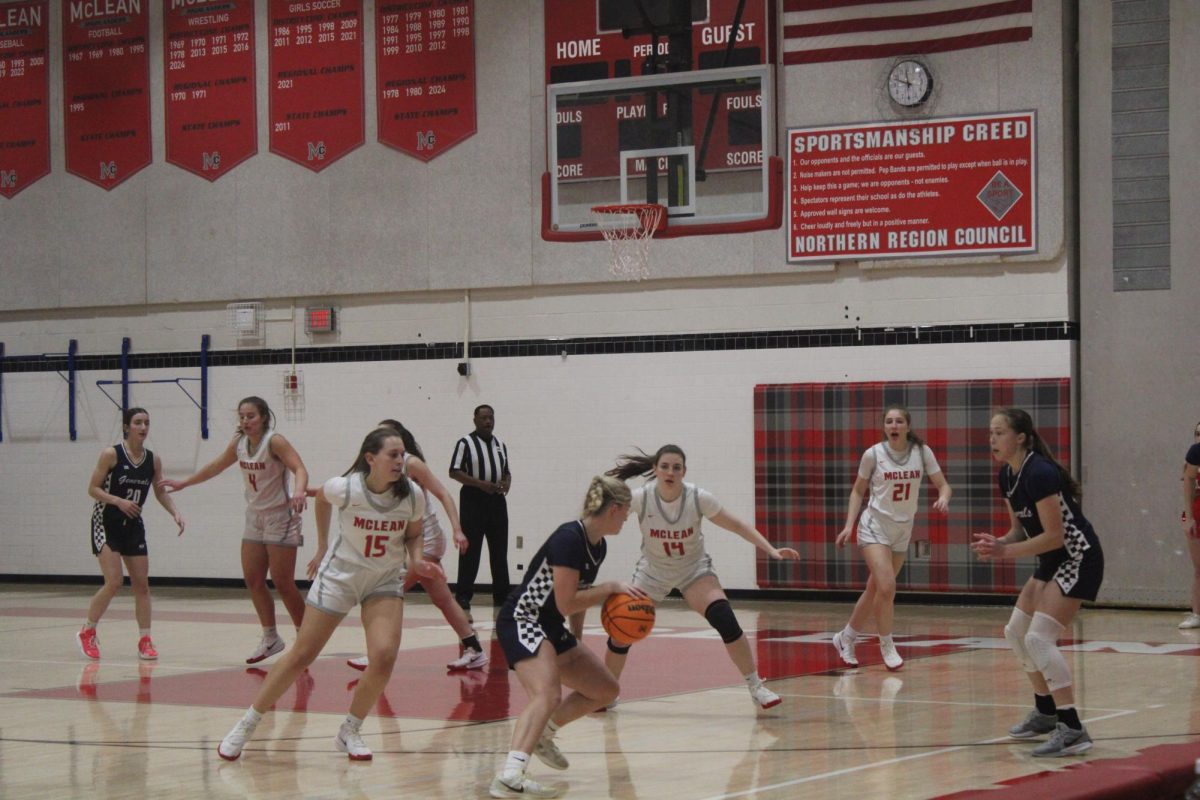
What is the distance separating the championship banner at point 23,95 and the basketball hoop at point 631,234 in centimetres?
765

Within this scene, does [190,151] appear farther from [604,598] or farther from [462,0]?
[604,598]

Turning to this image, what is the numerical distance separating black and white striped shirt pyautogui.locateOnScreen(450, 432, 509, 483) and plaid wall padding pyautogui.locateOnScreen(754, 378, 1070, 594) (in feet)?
10.4

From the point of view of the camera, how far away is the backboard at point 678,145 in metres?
15.8

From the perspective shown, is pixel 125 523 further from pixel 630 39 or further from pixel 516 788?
pixel 630 39

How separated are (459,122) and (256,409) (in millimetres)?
7389

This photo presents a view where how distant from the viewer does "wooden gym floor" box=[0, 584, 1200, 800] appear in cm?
705

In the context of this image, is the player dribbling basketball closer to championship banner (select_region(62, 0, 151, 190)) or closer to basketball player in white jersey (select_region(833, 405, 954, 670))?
basketball player in white jersey (select_region(833, 405, 954, 670))

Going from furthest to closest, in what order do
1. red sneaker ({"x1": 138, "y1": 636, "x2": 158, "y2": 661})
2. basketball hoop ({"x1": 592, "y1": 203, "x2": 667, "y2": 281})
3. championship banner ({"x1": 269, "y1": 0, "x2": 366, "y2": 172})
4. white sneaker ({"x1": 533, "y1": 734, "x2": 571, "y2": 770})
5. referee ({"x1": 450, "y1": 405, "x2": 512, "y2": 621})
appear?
championship banner ({"x1": 269, "y1": 0, "x2": 366, "y2": 172}) < basketball hoop ({"x1": 592, "y1": 203, "x2": 667, "y2": 281}) < referee ({"x1": 450, "y1": 405, "x2": 512, "y2": 621}) < red sneaker ({"x1": 138, "y1": 636, "x2": 158, "y2": 661}) < white sneaker ({"x1": 533, "y1": 734, "x2": 571, "y2": 770})

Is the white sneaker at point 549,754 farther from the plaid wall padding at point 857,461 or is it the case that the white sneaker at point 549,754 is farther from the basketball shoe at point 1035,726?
the plaid wall padding at point 857,461

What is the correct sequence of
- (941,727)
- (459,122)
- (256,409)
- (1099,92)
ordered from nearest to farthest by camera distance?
(941,727), (256,409), (1099,92), (459,122)

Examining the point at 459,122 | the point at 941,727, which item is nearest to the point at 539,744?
the point at 941,727

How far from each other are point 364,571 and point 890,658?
4601mm

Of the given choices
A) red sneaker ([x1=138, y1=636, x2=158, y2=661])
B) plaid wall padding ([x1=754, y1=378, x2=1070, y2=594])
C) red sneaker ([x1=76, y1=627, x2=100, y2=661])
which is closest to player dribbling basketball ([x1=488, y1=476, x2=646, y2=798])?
red sneaker ([x1=138, y1=636, x2=158, y2=661])

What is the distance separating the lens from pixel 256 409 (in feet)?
35.5
